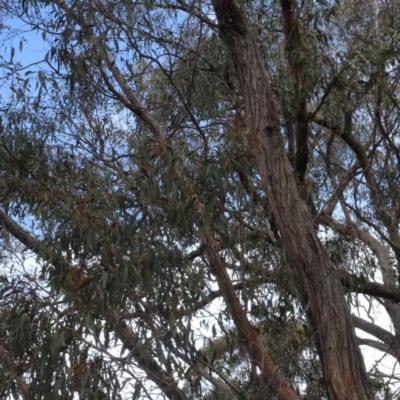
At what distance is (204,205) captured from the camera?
494 cm

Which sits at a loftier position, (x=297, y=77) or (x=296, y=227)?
(x=297, y=77)

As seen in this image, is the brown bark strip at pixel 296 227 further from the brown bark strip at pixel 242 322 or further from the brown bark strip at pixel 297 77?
the brown bark strip at pixel 297 77

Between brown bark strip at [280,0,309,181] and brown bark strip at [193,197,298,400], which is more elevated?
brown bark strip at [280,0,309,181]

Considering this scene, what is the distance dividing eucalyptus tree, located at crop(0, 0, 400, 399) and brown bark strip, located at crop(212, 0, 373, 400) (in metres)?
0.01

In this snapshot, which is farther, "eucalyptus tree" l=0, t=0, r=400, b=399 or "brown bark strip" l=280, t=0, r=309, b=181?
"brown bark strip" l=280, t=0, r=309, b=181

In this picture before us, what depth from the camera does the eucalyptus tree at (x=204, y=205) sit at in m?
4.12

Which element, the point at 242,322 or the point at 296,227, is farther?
the point at 242,322

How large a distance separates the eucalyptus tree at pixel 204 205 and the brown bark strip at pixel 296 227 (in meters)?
0.01

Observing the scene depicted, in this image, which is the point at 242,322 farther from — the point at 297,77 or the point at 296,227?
the point at 297,77

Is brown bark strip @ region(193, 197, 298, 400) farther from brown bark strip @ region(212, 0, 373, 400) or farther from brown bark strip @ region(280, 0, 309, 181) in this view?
brown bark strip @ region(280, 0, 309, 181)

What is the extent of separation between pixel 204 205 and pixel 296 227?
0.64 metres

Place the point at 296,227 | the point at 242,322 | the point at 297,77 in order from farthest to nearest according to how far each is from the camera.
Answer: the point at 297,77, the point at 242,322, the point at 296,227

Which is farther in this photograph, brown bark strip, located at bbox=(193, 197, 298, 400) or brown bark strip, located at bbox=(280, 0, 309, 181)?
brown bark strip, located at bbox=(280, 0, 309, 181)

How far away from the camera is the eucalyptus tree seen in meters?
4.12
